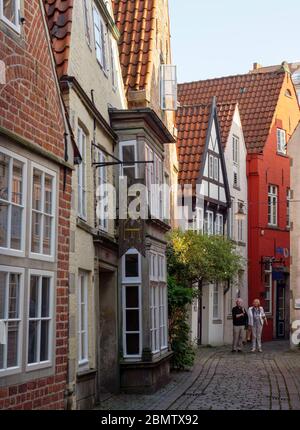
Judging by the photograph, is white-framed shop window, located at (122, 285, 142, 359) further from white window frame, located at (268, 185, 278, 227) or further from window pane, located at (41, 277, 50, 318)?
white window frame, located at (268, 185, 278, 227)

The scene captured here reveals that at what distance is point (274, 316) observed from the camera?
34.4 m

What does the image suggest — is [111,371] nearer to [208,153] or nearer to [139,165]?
[139,165]

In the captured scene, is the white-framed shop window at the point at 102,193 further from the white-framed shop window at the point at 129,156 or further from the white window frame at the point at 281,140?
the white window frame at the point at 281,140

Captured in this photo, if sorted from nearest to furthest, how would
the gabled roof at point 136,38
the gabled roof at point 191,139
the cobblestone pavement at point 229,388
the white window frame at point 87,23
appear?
the white window frame at point 87,23 → the cobblestone pavement at point 229,388 → the gabled roof at point 136,38 → the gabled roof at point 191,139

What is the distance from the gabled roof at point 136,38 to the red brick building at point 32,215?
775cm

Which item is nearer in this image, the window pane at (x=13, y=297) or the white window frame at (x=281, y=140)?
the window pane at (x=13, y=297)

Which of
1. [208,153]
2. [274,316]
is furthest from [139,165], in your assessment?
[274,316]

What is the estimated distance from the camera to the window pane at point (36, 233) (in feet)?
33.1

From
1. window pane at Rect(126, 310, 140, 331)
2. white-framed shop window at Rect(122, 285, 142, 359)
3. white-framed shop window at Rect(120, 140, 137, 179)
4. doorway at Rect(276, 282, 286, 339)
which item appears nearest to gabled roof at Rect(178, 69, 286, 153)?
doorway at Rect(276, 282, 286, 339)

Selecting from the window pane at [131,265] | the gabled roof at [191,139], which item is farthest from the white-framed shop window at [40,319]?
the gabled roof at [191,139]

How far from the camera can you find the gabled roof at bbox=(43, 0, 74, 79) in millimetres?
12242

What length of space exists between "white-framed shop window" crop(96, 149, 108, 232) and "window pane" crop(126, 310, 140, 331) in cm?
205

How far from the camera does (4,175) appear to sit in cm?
921

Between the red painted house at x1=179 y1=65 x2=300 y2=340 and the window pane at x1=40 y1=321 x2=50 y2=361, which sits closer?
the window pane at x1=40 y1=321 x2=50 y2=361
